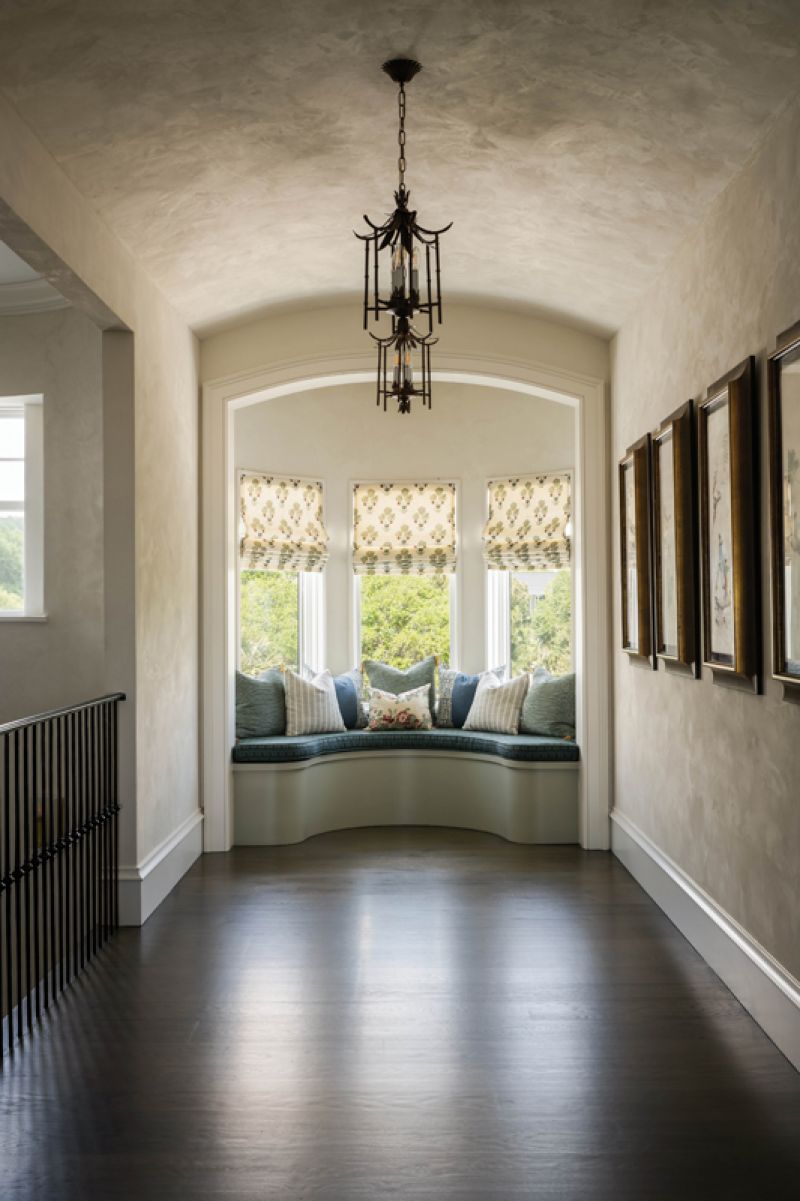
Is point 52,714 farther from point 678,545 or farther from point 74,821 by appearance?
point 678,545

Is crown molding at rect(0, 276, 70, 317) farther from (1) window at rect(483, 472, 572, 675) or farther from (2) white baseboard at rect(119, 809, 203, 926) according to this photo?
(1) window at rect(483, 472, 572, 675)

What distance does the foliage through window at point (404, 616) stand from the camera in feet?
26.1

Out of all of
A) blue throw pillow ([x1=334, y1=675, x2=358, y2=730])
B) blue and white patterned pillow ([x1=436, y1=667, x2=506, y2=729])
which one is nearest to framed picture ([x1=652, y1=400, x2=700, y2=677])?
blue and white patterned pillow ([x1=436, y1=667, x2=506, y2=729])

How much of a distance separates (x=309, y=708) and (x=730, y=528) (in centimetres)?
370

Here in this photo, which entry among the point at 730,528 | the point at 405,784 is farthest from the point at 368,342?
the point at 730,528

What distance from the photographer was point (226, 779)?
20.4 ft

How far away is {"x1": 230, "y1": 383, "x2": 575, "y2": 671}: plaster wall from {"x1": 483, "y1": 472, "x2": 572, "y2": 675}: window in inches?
4.5

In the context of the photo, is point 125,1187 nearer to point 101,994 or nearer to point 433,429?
point 101,994

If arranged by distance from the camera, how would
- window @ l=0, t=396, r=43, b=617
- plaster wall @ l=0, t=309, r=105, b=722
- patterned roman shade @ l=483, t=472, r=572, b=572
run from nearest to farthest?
plaster wall @ l=0, t=309, r=105, b=722, window @ l=0, t=396, r=43, b=617, patterned roman shade @ l=483, t=472, r=572, b=572

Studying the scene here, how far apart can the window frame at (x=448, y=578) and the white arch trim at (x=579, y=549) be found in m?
1.63

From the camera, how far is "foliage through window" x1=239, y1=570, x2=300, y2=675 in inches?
303

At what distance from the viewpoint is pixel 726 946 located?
12.6 ft

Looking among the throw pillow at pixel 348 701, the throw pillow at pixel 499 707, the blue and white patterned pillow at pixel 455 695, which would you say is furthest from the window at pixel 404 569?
the throw pillow at pixel 499 707

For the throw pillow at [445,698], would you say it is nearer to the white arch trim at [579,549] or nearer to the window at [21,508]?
the white arch trim at [579,549]
